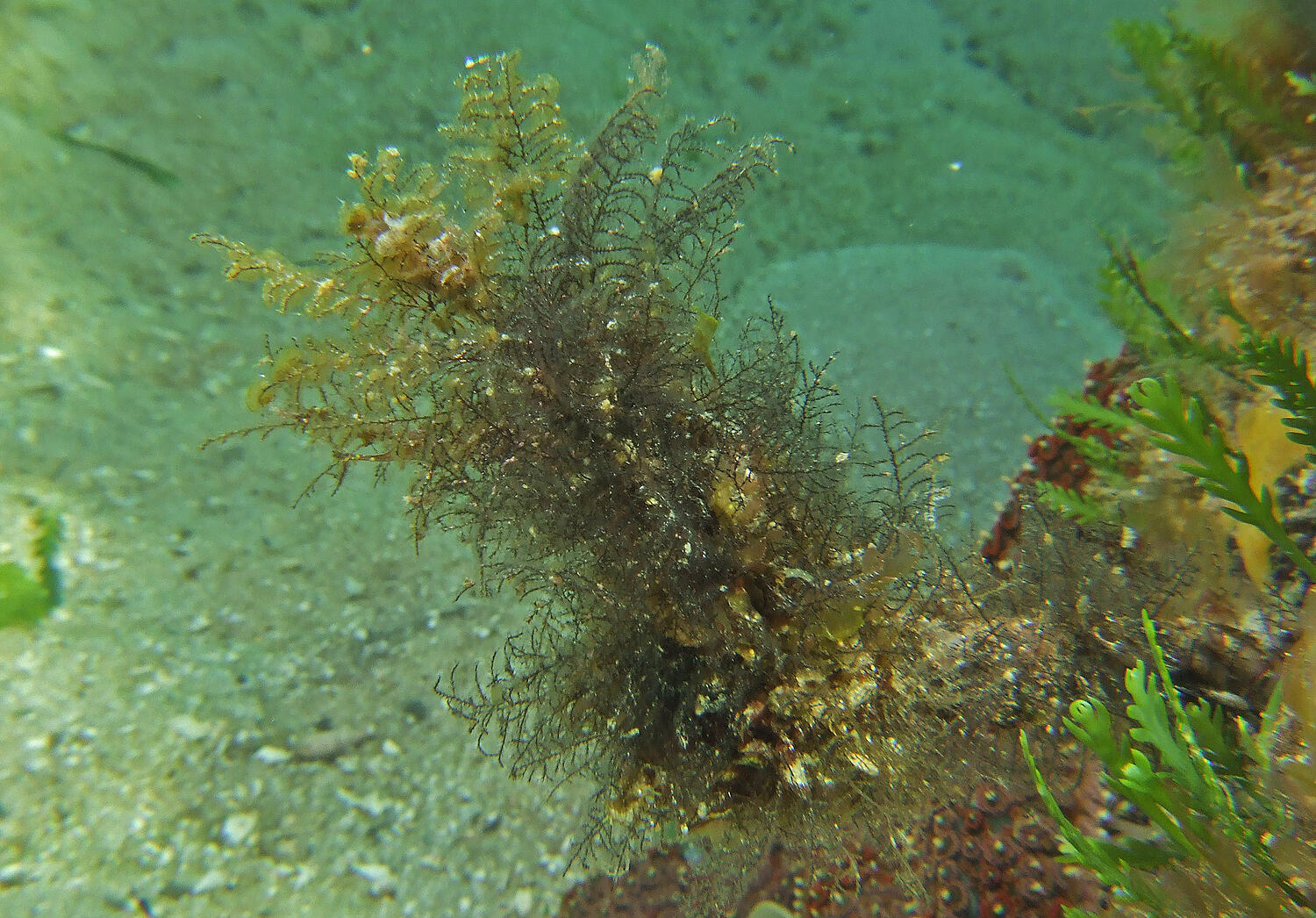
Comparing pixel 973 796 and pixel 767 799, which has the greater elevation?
pixel 973 796

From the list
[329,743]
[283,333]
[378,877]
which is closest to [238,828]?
[329,743]

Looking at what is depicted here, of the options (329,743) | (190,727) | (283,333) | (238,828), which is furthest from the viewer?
(283,333)

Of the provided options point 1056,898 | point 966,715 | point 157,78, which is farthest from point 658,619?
point 157,78

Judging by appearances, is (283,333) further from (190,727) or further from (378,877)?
(378,877)

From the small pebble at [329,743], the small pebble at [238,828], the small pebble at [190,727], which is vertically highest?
the small pebble at [329,743]

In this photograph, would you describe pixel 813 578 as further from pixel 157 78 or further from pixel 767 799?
pixel 157 78

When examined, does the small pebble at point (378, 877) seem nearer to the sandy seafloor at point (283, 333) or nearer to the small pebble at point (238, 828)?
the sandy seafloor at point (283, 333)

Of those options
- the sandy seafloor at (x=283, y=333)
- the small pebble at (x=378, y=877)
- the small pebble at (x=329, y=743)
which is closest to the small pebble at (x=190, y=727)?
the sandy seafloor at (x=283, y=333)

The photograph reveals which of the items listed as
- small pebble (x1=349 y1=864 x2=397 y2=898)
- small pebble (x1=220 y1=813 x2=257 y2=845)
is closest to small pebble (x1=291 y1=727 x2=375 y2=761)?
small pebble (x1=220 y1=813 x2=257 y2=845)
